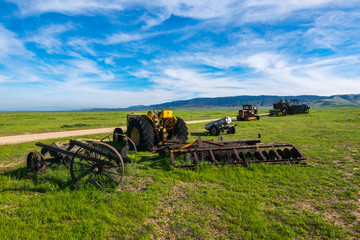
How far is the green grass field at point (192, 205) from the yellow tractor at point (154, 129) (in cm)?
215

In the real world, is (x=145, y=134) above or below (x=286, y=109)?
below

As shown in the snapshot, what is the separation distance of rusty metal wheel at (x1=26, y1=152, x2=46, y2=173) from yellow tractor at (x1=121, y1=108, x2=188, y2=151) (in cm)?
355

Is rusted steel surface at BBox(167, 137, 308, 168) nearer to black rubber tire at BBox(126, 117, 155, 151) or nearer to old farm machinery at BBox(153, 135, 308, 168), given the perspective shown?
old farm machinery at BBox(153, 135, 308, 168)

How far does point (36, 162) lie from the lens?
18.9ft

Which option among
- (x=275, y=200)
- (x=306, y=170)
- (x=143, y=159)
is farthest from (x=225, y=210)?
(x=143, y=159)

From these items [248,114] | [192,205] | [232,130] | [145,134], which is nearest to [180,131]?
[145,134]

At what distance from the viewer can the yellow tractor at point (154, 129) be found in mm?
8195

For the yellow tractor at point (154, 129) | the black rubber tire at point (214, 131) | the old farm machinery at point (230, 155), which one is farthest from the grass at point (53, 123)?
the old farm machinery at point (230, 155)

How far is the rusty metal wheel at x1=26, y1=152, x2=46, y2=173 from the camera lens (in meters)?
5.55

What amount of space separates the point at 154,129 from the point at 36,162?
4.60m

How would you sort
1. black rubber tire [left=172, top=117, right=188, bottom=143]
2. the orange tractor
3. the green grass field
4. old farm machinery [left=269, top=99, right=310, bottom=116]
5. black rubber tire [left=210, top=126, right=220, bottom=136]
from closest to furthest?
the green grass field
black rubber tire [left=172, top=117, right=188, bottom=143]
black rubber tire [left=210, top=126, right=220, bottom=136]
the orange tractor
old farm machinery [left=269, top=99, right=310, bottom=116]

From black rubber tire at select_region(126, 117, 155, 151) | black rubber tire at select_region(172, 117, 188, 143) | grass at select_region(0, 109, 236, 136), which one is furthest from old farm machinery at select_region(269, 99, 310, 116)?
black rubber tire at select_region(126, 117, 155, 151)

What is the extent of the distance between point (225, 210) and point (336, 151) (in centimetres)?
773

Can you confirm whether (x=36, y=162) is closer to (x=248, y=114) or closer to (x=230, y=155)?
(x=230, y=155)
